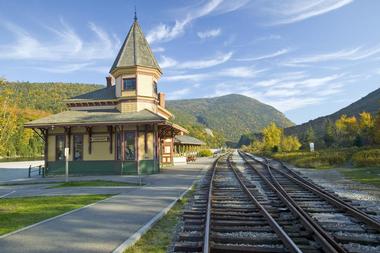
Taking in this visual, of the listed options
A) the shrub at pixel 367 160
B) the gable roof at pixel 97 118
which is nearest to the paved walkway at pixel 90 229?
the gable roof at pixel 97 118

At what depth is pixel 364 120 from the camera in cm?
6388

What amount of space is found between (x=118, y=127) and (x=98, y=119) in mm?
1470

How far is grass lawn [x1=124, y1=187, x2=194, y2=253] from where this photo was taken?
239 inches

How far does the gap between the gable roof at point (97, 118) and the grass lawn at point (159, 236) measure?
13.2 m

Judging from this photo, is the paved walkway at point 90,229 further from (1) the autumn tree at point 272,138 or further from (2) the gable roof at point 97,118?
(1) the autumn tree at point 272,138

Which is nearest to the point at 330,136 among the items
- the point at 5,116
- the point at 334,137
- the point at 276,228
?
the point at 334,137

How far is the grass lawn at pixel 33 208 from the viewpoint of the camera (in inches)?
336

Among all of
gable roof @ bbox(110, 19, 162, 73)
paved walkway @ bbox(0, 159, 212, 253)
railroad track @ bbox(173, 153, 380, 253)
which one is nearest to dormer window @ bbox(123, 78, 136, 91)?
gable roof @ bbox(110, 19, 162, 73)

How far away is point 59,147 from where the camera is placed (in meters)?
24.7

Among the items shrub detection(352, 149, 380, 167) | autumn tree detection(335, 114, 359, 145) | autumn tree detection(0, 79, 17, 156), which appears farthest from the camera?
autumn tree detection(335, 114, 359, 145)

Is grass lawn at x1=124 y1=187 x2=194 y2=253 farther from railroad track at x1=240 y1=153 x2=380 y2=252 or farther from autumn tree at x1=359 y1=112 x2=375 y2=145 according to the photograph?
autumn tree at x1=359 y1=112 x2=375 y2=145

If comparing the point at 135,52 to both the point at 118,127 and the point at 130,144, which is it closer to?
the point at 118,127

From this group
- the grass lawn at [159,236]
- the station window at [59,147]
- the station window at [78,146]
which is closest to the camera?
the grass lawn at [159,236]

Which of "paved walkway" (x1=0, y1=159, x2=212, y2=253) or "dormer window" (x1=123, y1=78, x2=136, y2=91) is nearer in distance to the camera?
"paved walkway" (x1=0, y1=159, x2=212, y2=253)
